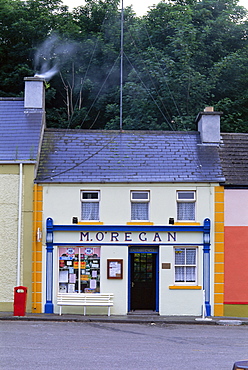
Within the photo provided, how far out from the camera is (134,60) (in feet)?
134

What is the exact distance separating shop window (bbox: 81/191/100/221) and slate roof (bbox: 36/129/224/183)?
24.5 inches

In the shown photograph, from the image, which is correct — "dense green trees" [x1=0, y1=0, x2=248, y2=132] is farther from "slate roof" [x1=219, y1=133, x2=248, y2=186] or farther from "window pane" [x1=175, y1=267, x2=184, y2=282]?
"window pane" [x1=175, y1=267, x2=184, y2=282]

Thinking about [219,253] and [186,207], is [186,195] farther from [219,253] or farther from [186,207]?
[219,253]

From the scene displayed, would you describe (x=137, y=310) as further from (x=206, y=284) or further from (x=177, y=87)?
(x=177, y=87)

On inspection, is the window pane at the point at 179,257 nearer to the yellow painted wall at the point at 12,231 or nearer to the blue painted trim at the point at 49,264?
the blue painted trim at the point at 49,264

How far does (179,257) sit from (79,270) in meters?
3.78

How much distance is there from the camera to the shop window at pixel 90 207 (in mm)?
23734

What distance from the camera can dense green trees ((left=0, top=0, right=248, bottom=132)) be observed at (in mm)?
38156

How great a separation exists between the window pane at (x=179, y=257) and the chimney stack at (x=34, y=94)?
313 inches

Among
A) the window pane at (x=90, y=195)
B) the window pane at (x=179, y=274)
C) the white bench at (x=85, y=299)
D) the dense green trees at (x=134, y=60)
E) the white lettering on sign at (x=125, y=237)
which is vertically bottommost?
the white bench at (x=85, y=299)

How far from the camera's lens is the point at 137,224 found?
77.2ft

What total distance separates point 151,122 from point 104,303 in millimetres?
16751

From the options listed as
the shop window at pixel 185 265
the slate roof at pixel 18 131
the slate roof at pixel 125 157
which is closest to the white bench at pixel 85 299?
the shop window at pixel 185 265

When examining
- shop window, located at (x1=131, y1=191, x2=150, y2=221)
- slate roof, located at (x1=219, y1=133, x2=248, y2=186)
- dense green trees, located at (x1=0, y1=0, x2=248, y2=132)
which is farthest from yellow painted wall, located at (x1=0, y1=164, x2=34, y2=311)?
dense green trees, located at (x1=0, y1=0, x2=248, y2=132)
